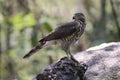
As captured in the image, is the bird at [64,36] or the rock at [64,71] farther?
the bird at [64,36]

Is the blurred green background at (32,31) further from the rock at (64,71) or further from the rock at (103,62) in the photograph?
the rock at (64,71)

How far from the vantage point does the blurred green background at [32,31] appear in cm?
846

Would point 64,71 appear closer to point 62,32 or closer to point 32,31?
point 62,32

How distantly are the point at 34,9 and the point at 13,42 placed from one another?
171 centimetres

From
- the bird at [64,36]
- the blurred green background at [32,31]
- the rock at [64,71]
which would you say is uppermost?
the blurred green background at [32,31]

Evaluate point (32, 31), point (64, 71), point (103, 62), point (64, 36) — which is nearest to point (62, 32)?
point (64, 36)

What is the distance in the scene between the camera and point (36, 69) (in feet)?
31.3

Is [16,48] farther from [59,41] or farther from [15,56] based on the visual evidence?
[59,41]

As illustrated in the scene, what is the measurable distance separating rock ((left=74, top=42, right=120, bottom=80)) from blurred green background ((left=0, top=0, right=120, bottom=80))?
224 cm

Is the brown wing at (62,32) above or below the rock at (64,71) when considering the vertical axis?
above

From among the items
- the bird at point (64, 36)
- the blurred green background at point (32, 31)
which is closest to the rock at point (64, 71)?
the bird at point (64, 36)

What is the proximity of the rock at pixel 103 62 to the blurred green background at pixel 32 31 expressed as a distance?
2244 mm

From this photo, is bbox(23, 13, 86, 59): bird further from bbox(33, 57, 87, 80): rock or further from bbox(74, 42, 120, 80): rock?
bbox(74, 42, 120, 80): rock

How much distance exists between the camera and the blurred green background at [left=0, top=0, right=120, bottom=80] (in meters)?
8.46
